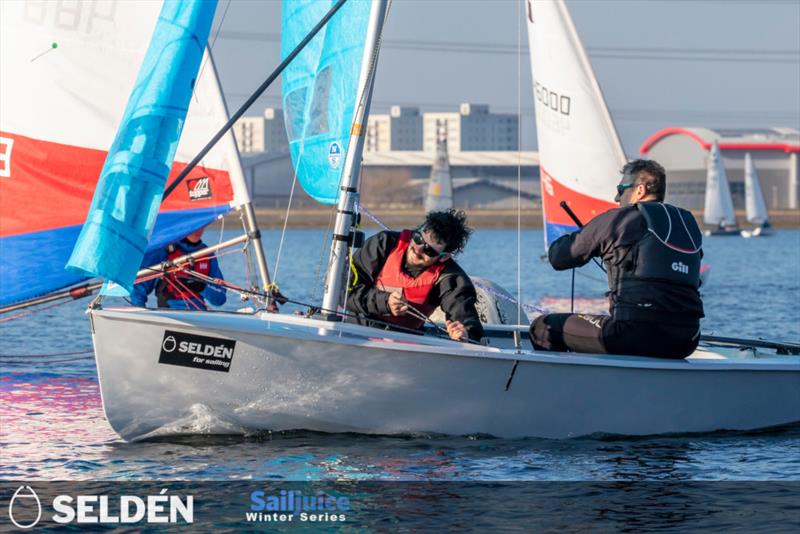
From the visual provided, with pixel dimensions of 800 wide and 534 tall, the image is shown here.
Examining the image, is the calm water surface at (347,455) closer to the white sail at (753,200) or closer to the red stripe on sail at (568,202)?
the red stripe on sail at (568,202)

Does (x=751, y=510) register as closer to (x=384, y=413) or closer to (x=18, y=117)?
(x=384, y=413)

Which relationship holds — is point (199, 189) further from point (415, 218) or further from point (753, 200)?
point (415, 218)

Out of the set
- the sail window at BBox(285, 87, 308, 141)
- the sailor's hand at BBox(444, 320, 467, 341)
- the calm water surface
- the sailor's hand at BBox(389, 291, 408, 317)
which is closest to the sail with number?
the sail window at BBox(285, 87, 308, 141)

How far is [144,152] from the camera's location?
343 inches

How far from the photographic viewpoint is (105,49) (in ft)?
38.6

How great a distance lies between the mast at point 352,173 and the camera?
9.23 m

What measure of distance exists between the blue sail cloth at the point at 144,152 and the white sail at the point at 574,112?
11733mm

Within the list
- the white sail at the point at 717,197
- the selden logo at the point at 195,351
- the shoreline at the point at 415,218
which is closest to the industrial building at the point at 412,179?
the shoreline at the point at 415,218

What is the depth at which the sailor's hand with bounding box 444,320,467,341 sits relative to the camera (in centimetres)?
920

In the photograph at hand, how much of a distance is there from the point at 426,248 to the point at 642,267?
1.44m

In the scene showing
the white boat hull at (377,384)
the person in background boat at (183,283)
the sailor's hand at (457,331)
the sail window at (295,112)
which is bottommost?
the white boat hull at (377,384)

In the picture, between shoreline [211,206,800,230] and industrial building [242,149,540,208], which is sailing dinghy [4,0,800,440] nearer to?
shoreline [211,206,800,230]

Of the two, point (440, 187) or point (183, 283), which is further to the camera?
point (440, 187)

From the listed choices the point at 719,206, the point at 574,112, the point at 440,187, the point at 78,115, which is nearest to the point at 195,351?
the point at 78,115
